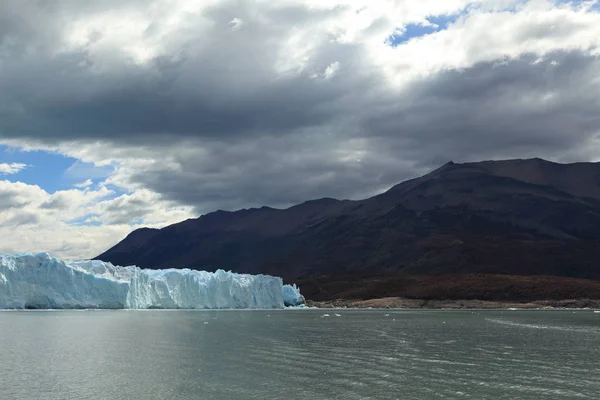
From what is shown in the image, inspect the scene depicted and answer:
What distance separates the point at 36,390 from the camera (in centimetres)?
3494

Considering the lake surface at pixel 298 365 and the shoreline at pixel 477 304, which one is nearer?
the lake surface at pixel 298 365

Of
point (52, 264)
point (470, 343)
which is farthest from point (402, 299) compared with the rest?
point (470, 343)

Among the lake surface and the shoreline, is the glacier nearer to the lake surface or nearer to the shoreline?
the shoreline

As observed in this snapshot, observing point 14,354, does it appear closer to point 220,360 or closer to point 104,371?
point 104,371

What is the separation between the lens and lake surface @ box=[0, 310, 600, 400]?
3428 cm

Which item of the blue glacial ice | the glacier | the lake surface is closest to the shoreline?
the blue glacial ice

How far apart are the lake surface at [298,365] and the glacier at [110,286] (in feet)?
196

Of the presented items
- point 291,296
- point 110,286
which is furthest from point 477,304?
point 110,286

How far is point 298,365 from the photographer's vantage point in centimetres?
4409

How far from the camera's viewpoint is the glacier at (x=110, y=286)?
126625mm

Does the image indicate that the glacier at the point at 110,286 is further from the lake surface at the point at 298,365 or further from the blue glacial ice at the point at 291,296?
the lake surface at the point at 298,365

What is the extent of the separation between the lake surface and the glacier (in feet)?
196

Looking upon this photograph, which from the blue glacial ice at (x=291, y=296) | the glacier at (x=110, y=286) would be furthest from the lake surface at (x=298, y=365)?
the blue glacial ice at (x=291, y=296)

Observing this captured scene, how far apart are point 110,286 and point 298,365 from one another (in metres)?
101
